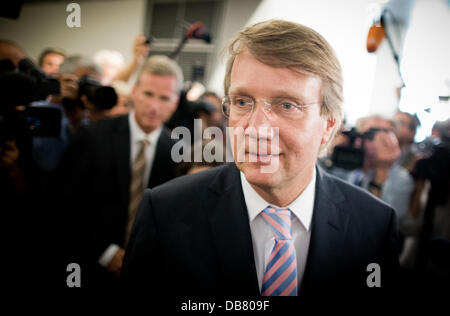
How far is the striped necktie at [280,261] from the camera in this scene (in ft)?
2.71

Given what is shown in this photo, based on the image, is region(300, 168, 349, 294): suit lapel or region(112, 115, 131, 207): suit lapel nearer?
region(300, 168, 349, 294): suit lapel

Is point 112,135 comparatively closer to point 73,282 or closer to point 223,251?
point 73,282

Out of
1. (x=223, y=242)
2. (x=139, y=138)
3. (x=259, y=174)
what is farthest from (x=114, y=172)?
(x=259, y=174)

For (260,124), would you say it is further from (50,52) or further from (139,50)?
(50,52)

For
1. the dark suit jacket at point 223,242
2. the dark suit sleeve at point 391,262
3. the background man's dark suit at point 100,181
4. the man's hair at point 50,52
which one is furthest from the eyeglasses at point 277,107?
the man's hair at point 50,52

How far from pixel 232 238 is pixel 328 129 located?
1.46 feet

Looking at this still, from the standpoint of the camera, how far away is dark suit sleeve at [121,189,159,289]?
2.75ft

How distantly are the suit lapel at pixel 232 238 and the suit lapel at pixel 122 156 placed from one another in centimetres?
57

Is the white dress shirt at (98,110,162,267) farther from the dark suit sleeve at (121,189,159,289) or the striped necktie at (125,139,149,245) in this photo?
the dark suit sleeve at (121,189,159,289)

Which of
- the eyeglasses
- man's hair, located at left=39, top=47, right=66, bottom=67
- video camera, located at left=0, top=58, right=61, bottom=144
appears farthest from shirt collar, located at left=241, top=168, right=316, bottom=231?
man's hair, located at left=39, top=47, right=66, bottom=67

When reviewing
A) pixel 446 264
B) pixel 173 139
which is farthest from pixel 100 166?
pixel 446 264

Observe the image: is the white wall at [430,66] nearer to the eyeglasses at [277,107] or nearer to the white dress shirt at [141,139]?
Result: the eyeglasses at [277,107]

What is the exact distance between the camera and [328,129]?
0.86 meters

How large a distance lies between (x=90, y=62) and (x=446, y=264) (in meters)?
2.39
